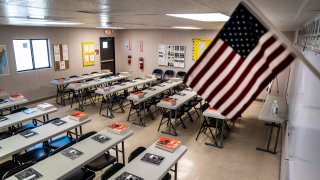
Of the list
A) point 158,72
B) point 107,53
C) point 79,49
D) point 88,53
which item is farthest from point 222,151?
point 107,53

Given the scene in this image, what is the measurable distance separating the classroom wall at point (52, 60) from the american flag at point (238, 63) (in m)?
8.72

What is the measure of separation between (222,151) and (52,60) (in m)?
7.85

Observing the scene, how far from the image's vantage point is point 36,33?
8.88 metres

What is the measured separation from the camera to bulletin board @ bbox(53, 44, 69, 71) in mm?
9625

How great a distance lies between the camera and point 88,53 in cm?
1108

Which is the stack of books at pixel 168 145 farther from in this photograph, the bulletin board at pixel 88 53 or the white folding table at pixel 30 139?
the bulletin board at pixel 88 53

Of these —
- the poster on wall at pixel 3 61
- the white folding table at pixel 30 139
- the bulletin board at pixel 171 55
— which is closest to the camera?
the white folding table at pixel 30 139

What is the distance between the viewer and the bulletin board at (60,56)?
31.6 ft

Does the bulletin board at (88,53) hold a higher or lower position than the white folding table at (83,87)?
higher

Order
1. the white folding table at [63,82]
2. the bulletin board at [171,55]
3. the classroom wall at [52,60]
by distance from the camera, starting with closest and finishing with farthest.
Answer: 1. the classroom wall at [52,60]
2. the white folding table at [63,82]
3. the bulletin board at [171,55]

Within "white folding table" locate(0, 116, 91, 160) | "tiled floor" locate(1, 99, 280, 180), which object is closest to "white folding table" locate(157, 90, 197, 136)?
"tiled floor" locate(1, 99, 280, 180)

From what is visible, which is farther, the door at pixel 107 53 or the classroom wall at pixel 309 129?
the door at pixel 107 53

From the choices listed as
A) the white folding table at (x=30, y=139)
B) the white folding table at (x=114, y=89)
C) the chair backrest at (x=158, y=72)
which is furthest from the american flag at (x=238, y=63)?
the chair backrest at (x=158, y=72)

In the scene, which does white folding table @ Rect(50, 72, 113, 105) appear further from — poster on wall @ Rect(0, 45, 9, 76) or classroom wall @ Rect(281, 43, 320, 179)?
classroom wall @ Rect(281, 43, 320, 179)
